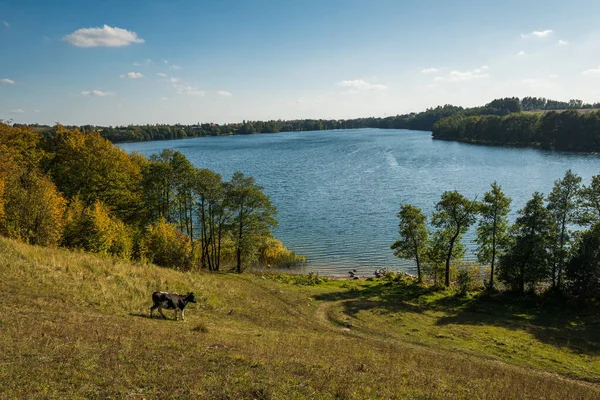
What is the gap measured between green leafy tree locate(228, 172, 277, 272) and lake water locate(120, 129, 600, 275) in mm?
10431

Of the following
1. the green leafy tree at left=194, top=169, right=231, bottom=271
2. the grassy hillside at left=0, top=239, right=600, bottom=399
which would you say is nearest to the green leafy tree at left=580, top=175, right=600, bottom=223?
the grassy hillside at left=0, top=239, right=600, bottom=399

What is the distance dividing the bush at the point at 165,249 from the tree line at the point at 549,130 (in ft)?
529

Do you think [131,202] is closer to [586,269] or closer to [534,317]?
[534,317]

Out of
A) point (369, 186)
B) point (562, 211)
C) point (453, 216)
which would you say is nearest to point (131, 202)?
point (453, 216)

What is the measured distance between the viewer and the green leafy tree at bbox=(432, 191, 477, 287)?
4347 centimetres

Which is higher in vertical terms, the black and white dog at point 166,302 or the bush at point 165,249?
the black and white dog at point 166,302

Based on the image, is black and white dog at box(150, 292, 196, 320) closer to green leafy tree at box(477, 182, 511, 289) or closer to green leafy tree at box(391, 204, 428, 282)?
green leafy tree at box(391, 204, 428, 282)

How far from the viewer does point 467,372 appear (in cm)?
1861

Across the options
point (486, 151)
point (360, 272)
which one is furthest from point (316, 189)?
point (486, 151)

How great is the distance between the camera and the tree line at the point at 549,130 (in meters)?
149

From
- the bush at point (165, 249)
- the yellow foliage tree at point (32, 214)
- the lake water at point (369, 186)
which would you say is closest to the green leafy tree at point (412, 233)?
the lake water at point (369, 186)

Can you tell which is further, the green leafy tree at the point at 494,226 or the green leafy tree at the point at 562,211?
the green leafy tree at the point at 494,226

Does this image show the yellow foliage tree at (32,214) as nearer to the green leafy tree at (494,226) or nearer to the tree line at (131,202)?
the tree line at (131,202)

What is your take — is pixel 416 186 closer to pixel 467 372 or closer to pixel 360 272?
pixel 360 272
